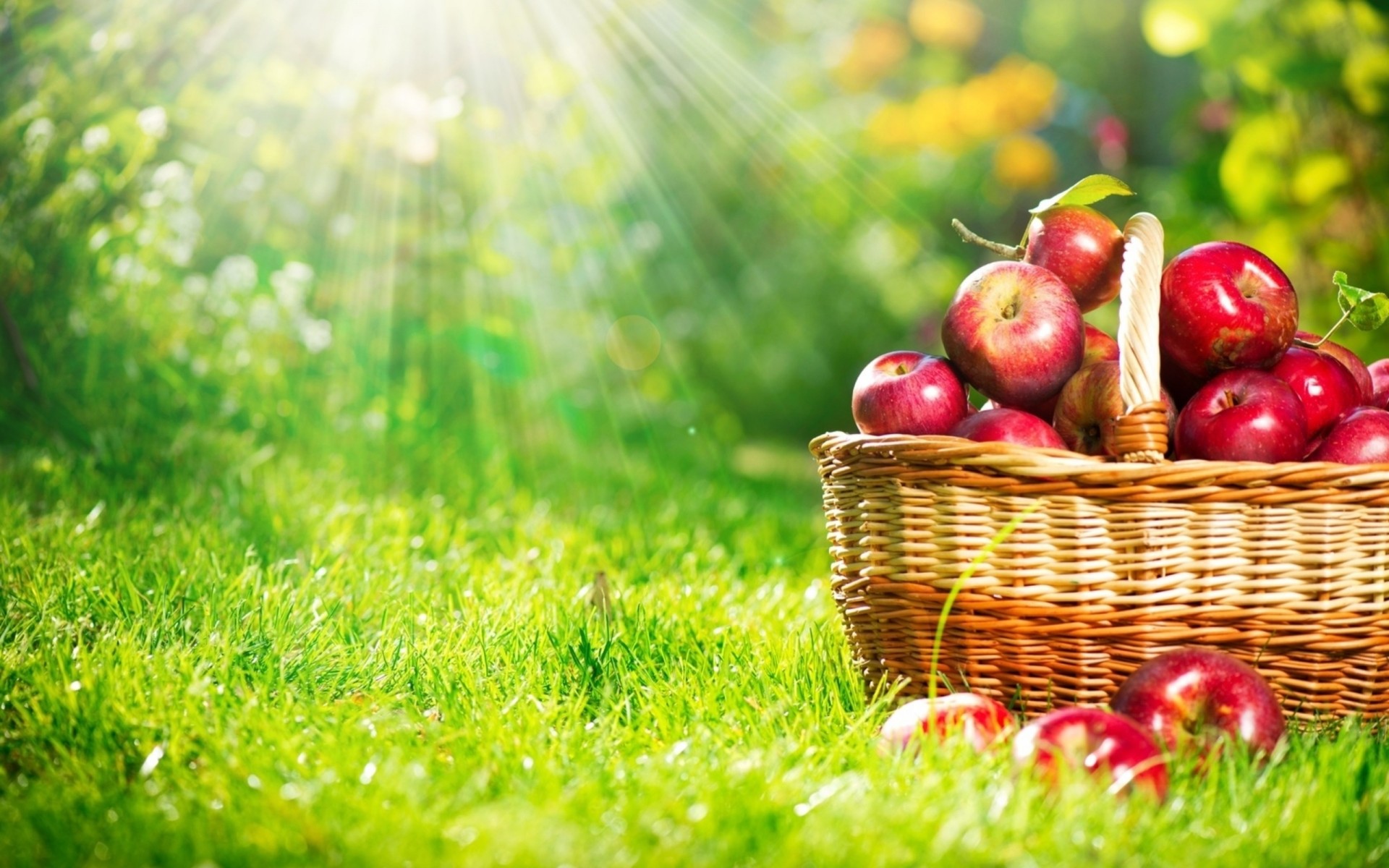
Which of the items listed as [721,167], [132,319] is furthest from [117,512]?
[721,167]

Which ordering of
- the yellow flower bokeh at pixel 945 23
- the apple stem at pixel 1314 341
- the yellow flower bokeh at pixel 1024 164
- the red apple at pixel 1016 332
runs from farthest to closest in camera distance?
the yellow flower bokeh at pixel 945 23 < the yellow flower bokeh at pixel 1024 164 < the apple stem at pixel 1314 341 < the red apple at pixel 1016 332

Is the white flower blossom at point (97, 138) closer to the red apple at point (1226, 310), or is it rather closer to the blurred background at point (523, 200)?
the blurred background at point (523, 200)

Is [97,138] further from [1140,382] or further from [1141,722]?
[1141,722]

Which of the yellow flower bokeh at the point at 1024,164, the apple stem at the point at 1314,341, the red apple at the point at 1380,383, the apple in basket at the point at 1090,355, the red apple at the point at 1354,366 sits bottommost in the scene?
the yellow flower bokeh at the point at 1024,164

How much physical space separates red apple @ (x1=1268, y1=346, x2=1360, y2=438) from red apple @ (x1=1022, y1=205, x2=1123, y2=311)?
0.97 feet

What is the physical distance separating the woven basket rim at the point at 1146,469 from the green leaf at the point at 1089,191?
49 centimetres

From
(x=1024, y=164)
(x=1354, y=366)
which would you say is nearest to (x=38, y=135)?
(x=1354, y=366)

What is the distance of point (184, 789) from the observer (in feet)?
4.48

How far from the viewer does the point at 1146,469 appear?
1.60m

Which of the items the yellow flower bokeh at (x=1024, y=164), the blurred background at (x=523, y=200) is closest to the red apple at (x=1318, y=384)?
the blurred background at (x=523, y=200)

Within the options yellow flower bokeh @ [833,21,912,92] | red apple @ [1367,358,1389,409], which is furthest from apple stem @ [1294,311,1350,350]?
yellow flower bokeh @ [833,21,912,92]

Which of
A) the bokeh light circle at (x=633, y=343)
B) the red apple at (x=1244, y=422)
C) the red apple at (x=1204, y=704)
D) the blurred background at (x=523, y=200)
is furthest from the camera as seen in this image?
the bokeh light circle at (x=633, y=343)

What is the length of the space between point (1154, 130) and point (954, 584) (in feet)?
15.7

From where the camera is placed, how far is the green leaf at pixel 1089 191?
189cm
